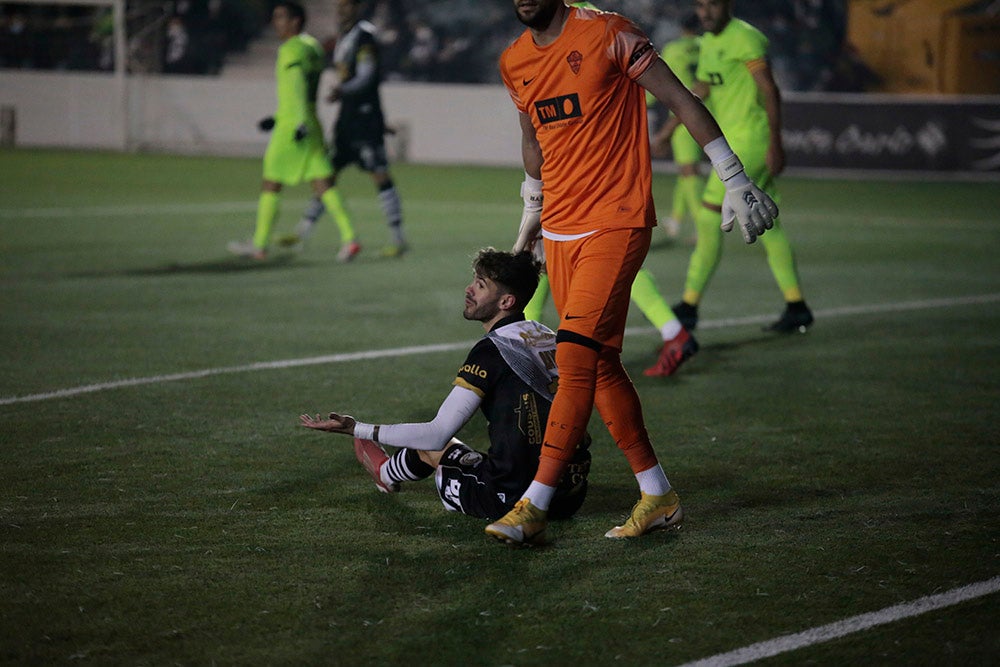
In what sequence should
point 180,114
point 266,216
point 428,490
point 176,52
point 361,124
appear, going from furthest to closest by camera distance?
1. point 176,52
2. point 180,114
3. point 361,124
4. point 266,216
5. point 428,490

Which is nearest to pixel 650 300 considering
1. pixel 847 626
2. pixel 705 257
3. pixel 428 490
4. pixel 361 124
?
pixel 705 257

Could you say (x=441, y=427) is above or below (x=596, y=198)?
below

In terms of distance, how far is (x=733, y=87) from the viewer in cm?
892

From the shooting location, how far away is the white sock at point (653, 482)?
4.82m

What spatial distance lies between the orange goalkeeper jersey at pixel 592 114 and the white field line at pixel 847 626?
1.53 metres

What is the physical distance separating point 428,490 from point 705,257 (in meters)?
4.28

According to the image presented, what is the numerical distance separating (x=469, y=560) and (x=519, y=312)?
1.02 m

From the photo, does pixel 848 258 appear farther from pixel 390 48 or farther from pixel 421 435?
pixel 390 48

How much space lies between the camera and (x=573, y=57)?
4652 mm

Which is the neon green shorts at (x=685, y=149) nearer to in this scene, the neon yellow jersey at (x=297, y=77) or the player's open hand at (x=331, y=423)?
the neon yellow jersey at (x=297, y=77)

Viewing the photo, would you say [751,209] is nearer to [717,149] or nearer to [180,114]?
[717,149]

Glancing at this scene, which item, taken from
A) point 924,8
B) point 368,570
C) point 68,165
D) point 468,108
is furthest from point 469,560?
point 924,8

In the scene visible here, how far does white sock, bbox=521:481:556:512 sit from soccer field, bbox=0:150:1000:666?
0.16m

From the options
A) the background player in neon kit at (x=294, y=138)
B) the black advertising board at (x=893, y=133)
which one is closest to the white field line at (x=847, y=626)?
the background player in neon kit at (x=294, y=138)
